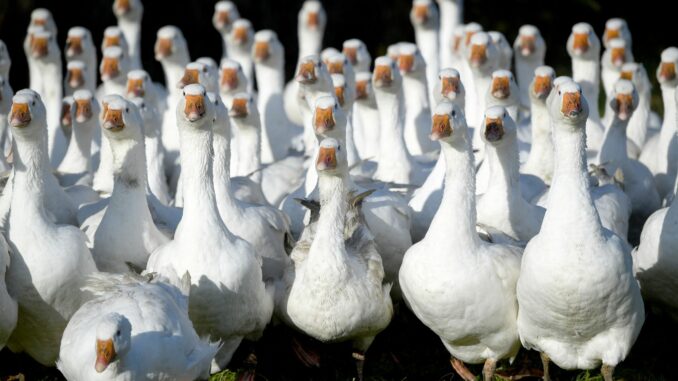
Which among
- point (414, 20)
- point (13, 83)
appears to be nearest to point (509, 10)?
point (414, 20)

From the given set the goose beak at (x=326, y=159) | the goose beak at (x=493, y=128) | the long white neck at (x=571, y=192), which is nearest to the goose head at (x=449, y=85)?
the goose beak at (x=493, y=128)

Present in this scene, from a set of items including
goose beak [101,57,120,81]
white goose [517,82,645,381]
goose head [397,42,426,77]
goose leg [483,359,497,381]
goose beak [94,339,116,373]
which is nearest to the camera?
goose beak [94,339,116,373]

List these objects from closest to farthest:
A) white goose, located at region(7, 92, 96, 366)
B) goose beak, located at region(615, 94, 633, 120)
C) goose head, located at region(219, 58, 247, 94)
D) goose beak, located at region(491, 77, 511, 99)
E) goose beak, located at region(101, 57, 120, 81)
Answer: white goose, located at region(7, 92, 96, 366) < goose beak, located at region(491, 77, 511, 99) < goose beak, located at region(615, 94, 633, 120) < goose head, located at region(219, 58, 247, 94) < goose beak, located at region(101, 57, 120, 81)

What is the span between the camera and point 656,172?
1186 centimetres

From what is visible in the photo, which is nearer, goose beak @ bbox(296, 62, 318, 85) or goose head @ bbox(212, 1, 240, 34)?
goose beak @ bbox(296, 62, 318, 85)

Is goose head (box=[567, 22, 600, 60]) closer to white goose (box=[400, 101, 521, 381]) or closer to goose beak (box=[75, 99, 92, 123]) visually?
white goose (box=[400, 101, 521, 381])

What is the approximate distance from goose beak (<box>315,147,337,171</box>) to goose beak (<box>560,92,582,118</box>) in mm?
1469

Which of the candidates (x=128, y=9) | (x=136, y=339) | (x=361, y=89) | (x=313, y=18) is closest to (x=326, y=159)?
(x=136, y=339)

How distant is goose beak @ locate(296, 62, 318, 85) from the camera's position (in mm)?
10602

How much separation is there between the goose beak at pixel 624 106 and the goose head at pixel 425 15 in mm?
3399

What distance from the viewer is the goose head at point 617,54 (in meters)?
13.0

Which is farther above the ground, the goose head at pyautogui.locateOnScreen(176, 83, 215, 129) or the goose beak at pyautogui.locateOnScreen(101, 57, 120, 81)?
the goose head at pyautogui.locateOnScreen(176, 83, 215, 129)

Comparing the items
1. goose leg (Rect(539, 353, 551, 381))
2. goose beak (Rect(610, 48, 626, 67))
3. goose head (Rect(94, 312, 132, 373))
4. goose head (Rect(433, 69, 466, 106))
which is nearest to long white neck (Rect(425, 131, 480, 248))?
goose leg (Rect(539, 353, 551, 381))

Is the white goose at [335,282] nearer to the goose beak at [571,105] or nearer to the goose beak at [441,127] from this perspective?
the goose beak at [441,127]
